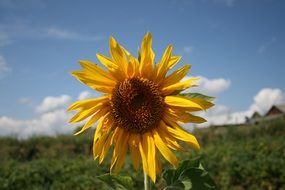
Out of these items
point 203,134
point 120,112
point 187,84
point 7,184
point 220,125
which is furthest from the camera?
point 220,125

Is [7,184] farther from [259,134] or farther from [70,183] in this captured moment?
[259,134]

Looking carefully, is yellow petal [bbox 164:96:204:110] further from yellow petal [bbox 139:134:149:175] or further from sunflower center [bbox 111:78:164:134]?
yellow petal [bbox 139:134:149:175]

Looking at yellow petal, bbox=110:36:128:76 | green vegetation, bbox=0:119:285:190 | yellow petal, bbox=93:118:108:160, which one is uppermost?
yellow petal, bbox=110:36:128:76

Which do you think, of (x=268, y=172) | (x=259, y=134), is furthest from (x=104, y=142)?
(x=259, y=134)

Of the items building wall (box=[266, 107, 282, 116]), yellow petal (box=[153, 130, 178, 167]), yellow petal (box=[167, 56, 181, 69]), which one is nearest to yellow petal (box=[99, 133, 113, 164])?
yellow petal (box=[153, 130, 178, 167])

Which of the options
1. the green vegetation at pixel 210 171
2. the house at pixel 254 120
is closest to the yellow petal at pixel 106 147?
the green vegetation at pixel 210 171

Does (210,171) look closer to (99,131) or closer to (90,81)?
(99,131)

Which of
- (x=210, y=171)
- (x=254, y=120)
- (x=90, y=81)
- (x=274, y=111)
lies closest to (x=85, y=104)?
(x=90, y=81)

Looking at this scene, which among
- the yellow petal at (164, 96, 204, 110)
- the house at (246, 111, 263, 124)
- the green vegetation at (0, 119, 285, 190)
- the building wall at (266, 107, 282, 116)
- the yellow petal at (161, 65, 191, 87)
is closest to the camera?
the yellow petal at (164, 96, 204, 110)

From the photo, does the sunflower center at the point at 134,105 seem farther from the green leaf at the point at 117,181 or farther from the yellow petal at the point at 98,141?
the green leaf at the point at 117,181
